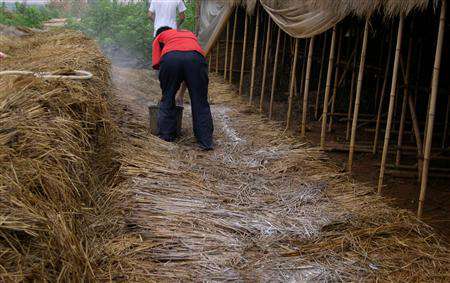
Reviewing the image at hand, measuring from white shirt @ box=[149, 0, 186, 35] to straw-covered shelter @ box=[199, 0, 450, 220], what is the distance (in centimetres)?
120

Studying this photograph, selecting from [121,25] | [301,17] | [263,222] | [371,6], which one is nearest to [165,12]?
[301,17]

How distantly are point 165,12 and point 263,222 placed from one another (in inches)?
201

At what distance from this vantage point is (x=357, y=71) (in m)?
7.74

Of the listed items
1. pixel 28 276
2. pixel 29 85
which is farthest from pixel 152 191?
pixel 28 276

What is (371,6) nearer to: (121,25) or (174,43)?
(174,43)

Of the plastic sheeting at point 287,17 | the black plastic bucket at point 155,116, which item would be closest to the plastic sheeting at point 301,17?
the plastic sheeting at point 287,17

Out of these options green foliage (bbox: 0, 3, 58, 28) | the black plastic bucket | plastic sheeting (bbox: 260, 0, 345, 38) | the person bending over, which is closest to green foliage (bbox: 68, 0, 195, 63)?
green foliage (bbox: 0, 3, 58, 28)

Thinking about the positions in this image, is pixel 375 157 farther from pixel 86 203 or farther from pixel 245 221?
pixel 86 203

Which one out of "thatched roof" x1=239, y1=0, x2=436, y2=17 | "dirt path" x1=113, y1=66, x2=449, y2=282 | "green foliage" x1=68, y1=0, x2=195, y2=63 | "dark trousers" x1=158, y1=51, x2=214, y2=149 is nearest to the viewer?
"dirt path" x1=113, y1=66, x2=449, y2=282

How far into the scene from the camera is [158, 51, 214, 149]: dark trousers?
522cm

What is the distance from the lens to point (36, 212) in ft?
7.06

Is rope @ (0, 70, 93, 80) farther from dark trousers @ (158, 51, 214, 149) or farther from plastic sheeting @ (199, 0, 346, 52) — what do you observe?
plastic sheeting @ (199, 0, 346, 52)

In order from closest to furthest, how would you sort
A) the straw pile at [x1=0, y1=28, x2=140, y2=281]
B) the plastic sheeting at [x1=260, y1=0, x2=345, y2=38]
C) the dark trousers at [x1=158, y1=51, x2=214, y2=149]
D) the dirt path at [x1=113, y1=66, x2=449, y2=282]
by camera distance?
the straw pile at [x1=0, y1=28, x2=140, y2=281] < the dirt path at [x1=113, y1=66, x2=449, y2=282] < the dark trousers at [x1=158, y1=51, x2=214, y2=149] < the plastic sheeting at [x1=260, y1=0, x2=345, y2=38]

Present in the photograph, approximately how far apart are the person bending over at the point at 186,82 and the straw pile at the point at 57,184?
96cm
